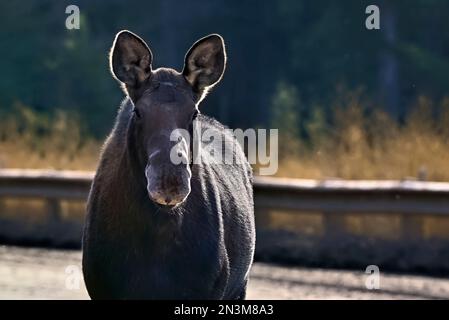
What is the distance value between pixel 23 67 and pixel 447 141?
20.3 metres

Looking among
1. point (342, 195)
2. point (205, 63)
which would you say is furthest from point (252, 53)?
point (205, 63)

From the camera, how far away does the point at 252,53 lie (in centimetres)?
3562

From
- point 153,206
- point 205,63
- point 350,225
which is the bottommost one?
point 350,225

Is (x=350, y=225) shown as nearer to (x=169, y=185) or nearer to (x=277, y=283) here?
Result: (x=277, y=283)

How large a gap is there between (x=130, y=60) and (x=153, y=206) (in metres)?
0.94

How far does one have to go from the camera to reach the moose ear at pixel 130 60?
767 cm

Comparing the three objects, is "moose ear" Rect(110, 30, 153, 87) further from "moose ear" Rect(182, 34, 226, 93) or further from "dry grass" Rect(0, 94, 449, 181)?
"dry grass" Rect(0, 94, 449, 181)

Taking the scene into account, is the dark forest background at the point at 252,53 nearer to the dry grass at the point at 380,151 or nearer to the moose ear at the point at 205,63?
the dry grass at the point at 380,151

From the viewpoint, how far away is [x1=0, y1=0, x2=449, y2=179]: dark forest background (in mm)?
33250

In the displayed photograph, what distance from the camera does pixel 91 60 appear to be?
3362 centimetres

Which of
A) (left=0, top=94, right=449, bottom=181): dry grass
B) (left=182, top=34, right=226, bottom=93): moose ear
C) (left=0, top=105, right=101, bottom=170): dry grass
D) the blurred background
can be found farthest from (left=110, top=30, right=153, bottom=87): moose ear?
the blurred background

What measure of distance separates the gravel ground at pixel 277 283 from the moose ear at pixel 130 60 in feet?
12.5
